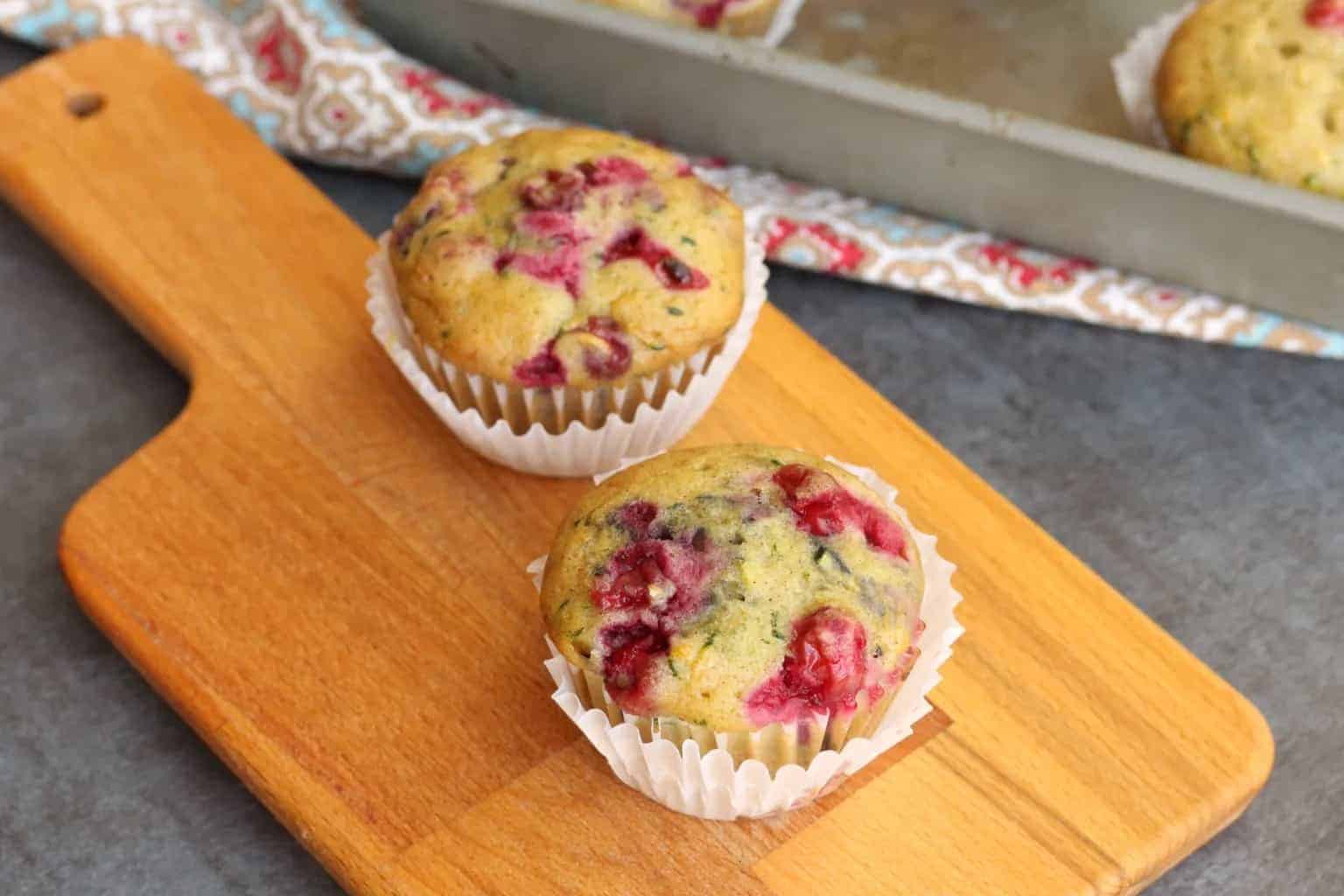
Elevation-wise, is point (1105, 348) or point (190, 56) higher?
point (190, 56)

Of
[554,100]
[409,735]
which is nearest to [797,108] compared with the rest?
[554,100]

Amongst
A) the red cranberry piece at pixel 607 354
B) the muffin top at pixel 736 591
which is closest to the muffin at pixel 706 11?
the red cranberry piece at pixel 607 354

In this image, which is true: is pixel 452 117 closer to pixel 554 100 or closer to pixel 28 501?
pixel 554 100

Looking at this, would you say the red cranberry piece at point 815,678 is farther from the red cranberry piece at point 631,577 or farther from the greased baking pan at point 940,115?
the greased baking pan at point 940,115

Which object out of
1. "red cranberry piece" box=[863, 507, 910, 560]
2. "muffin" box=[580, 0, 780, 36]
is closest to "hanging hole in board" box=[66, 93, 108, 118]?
"muffin" box=[580, 0, 780, 36]

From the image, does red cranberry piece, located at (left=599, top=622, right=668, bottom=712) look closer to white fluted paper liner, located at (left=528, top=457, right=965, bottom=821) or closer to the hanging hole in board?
white fluted paper liner, located at (left=528, top=457, right=965, bottom=821)
